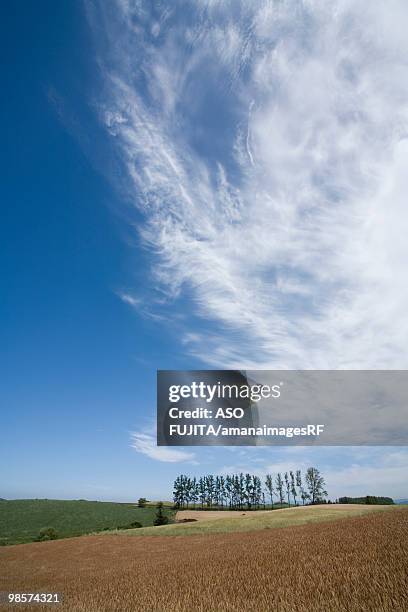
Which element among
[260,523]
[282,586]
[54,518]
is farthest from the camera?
[54,518]

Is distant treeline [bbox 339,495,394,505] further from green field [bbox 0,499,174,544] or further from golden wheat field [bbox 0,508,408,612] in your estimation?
golden wheat field [bbox 0,508,408,612]

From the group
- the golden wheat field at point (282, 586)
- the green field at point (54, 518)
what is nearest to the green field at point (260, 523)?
the golden wheat field at point (282, 586)

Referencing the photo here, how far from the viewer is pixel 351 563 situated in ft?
31.6

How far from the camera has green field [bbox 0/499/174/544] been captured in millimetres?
76438

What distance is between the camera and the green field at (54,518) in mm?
76438

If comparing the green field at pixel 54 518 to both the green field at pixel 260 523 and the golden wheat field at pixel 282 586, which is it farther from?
the golden wheat field at pixel 282 586

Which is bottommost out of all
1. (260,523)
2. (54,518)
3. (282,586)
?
(54,518)

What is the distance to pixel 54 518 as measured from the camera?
95.6 m

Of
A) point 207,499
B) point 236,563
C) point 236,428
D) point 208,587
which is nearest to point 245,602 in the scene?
point 208,587

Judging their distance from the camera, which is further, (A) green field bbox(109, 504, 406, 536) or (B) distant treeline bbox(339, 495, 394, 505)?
(B) distant treeline bbox(339, 495, 394, 505)

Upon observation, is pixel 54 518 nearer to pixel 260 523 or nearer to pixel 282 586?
pixel 260 523

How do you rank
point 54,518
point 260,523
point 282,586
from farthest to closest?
point 54,518, point 260,523, point 282,586

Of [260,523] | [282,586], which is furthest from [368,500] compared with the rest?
[282,586]

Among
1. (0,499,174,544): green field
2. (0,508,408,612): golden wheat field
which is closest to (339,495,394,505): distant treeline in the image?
(0,499,174,544): green field
